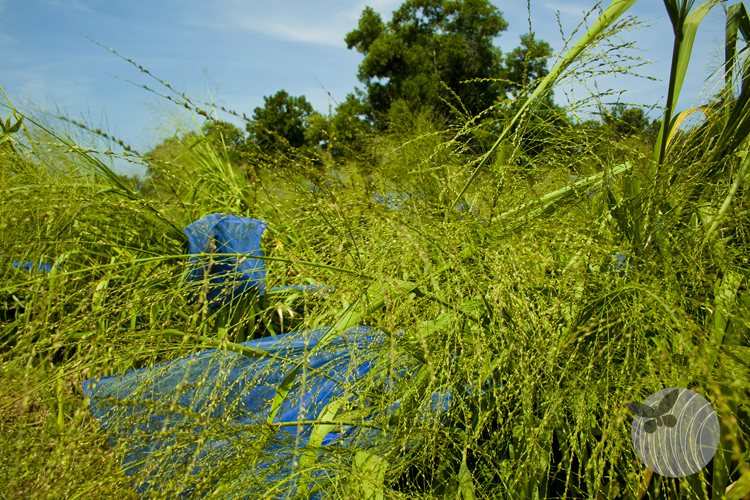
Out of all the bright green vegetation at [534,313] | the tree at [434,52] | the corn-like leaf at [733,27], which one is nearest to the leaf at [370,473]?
the bright green vegetation at [534,313]

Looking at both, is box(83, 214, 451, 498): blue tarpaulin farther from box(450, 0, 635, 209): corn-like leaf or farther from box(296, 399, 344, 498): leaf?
box(450, 0, 635, 209): corn-like leaf

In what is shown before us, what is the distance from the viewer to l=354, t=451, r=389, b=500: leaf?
2.09ft

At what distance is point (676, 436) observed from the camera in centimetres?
62

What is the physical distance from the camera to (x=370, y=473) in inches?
24.9

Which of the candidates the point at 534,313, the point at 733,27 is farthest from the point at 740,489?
the point at 733,27

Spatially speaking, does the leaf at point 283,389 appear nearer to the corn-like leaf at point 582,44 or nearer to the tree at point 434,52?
the corn-like leaf at point 582,44

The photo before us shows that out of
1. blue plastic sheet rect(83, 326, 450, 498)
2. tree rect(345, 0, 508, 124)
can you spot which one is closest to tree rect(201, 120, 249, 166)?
blue plastic sheet rect(83, 326, 450, 498)

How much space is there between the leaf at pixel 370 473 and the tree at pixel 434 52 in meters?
12.9

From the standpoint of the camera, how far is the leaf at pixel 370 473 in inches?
25.1

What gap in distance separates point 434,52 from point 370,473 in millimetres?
15048

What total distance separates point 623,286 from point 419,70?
563 inches

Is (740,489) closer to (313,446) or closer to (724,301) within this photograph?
(724,301)

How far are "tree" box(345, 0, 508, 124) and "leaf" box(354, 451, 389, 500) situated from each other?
1286cm

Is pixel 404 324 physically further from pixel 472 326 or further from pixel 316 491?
pixel 316 491
